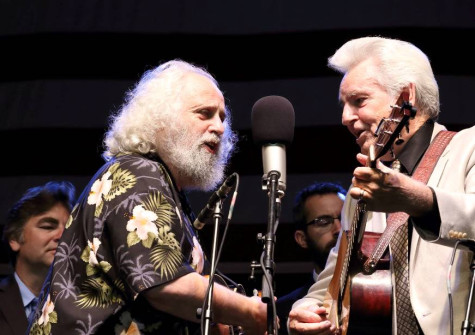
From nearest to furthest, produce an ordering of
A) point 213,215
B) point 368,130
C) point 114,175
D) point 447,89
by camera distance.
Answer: point 213,215 → point 114,175 → point 368,130 → point 447,89

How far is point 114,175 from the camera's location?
3111mm

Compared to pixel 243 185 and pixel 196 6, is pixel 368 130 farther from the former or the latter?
pixel 196 6

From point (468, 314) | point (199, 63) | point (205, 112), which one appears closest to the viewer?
point (468, 314)

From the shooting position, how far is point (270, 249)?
8.41ft

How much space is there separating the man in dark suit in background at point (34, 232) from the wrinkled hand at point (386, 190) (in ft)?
9.82

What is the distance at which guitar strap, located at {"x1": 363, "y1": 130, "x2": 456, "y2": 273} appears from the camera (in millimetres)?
3043

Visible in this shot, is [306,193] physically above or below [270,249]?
above

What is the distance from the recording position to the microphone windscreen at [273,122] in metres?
2.88

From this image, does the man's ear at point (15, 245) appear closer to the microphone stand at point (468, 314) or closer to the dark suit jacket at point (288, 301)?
the dark suit jacket at point (288, 301)

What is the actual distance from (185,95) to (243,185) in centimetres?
192

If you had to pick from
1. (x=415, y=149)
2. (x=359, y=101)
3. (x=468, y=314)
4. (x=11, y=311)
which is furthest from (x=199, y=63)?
(x=468, y=314)

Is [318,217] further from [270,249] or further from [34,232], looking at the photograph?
[270,249]

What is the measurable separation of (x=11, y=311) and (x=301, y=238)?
1.89m

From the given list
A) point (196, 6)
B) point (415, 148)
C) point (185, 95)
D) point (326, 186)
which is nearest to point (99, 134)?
point (196, 6)
